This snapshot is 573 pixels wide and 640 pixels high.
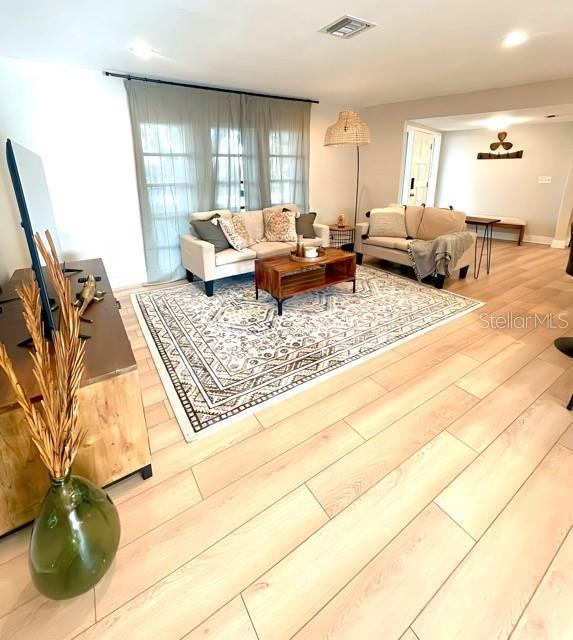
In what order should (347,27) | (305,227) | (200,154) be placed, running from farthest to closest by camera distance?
(305,227), (200,154), (347,27)

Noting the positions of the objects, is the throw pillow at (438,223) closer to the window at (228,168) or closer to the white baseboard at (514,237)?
the window at (228,168)

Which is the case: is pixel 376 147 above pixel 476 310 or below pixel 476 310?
above

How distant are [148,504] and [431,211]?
445 centimetres

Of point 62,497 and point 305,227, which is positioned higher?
point 305,227

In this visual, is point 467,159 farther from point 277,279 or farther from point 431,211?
point 277,279

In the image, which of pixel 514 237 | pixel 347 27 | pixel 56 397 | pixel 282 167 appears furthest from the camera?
pixel 514 237

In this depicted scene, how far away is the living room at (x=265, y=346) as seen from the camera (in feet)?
3.63

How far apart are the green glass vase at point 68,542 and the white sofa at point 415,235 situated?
12.8ft

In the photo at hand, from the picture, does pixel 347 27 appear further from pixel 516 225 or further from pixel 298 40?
pixel 516 225

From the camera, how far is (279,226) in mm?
4355

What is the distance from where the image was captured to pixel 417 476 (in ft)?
5.14

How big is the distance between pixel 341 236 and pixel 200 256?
7.26ft

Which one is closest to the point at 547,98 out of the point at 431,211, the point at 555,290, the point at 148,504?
the point at 431,211

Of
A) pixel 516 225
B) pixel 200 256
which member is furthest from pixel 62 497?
pixel 516 225
